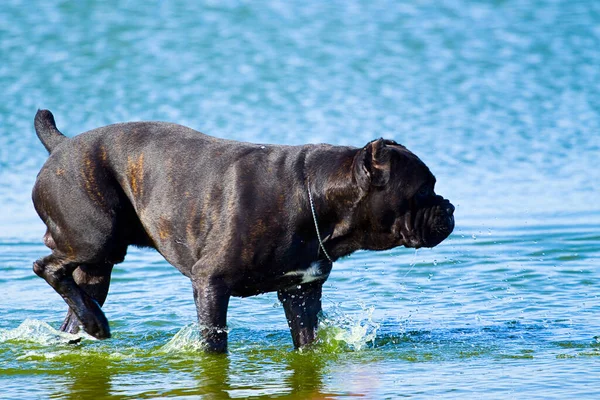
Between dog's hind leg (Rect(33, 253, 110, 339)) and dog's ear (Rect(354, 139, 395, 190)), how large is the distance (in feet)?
6.40

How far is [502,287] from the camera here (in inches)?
342

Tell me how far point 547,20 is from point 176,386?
17669mm

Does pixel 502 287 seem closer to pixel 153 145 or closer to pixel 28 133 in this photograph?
pixel 153 145

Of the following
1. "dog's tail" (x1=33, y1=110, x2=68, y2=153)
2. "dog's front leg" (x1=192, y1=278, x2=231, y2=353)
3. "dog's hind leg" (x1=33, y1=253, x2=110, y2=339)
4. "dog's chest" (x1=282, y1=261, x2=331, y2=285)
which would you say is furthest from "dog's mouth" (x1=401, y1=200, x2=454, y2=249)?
"dog's tail" (x1=33, y1=110, x2=68, y2=153)

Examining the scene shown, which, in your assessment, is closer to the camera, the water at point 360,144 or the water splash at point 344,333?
the water at point 360,144

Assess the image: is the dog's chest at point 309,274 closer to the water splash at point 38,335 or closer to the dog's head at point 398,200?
the dog's head at point 398,200

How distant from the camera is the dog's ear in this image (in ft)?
20.7

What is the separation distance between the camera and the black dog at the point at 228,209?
6.43m

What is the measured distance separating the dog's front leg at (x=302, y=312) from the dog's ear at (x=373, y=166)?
881mm

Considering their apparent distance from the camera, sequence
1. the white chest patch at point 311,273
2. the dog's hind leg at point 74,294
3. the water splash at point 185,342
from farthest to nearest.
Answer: the dog's hind leg at point 74,294 < the water splash at point 185,342 < the white chest patch at point 311,273

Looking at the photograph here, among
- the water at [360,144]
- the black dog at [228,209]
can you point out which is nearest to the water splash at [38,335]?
the water at [360,144]

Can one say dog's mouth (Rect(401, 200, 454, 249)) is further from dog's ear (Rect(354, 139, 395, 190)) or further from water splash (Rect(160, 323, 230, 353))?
water splash (Rect(160, 323, 230, 353))

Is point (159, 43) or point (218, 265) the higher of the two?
point (218, 265)

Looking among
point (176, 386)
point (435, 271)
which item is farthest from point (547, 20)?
point (176, 386)
